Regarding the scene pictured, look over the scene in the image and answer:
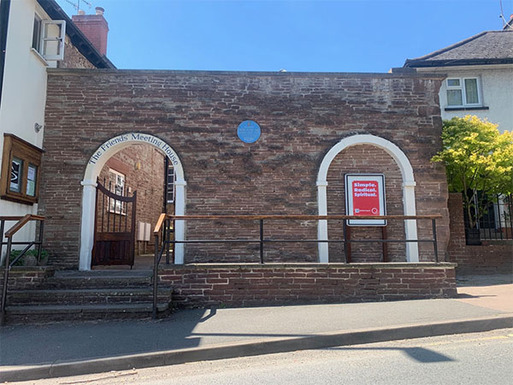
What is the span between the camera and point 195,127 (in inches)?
375

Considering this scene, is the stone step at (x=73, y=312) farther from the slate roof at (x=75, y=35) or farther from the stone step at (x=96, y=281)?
the slate roof at (x=75, y=35)

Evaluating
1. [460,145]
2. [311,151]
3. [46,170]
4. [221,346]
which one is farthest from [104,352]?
[460,145]

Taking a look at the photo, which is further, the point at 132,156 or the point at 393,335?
the point at 132,156

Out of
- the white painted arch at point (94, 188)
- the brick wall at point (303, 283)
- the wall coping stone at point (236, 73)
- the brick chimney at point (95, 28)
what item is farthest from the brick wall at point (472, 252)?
the brick chimney at point (95, 28)

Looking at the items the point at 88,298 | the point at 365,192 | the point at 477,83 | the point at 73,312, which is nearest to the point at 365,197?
the point at 365,192

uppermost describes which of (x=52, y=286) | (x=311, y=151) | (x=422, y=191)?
(x=311, y=151)

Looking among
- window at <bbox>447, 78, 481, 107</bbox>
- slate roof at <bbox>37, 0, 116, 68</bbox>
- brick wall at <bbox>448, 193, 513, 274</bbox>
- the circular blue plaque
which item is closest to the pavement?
brick wall at <bbox>448, 193, 513, 274</bbox>

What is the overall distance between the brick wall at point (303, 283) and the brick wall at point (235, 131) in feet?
5.64

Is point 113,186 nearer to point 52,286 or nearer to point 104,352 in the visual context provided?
point 52,286

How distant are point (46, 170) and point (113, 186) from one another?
3.58m

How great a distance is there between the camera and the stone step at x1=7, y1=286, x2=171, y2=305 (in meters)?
6.88

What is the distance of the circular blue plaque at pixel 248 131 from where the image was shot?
31.4 feet

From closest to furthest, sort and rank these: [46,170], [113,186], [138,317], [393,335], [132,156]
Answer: [393,335]
[138,317]
[46,170]
[113,186]
[132,156]

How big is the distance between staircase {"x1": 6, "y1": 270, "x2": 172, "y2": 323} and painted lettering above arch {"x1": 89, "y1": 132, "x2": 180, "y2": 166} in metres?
2.88
